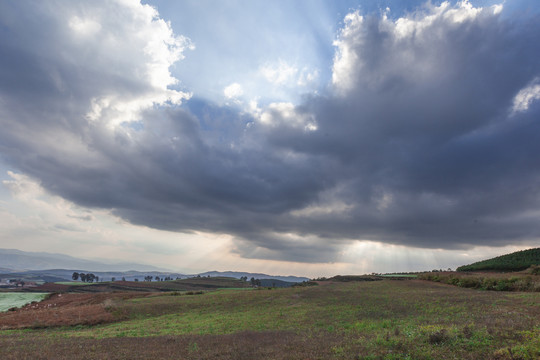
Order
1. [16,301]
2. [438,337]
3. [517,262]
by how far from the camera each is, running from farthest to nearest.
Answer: [16,301]
[517,262]
[438,337]

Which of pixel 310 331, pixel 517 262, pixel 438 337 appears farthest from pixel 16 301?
pixel 517 262

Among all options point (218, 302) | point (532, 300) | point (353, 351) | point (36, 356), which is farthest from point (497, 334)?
point (218, 302)

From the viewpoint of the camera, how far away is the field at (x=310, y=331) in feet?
56.4

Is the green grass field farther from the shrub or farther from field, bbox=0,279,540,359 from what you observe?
the shrub

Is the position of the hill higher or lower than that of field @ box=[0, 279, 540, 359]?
higher

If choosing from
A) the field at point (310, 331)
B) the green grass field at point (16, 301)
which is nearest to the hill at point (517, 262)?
the field at point (310, 331)

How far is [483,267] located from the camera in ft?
309

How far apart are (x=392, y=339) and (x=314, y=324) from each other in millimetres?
13886

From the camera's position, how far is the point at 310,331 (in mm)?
27734

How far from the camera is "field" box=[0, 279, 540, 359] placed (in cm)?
1719

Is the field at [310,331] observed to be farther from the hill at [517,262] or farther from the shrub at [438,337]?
the hill at [517,262]

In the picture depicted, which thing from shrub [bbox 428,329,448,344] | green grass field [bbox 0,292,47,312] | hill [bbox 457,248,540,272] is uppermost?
hill [bbox 457,248,540,272]

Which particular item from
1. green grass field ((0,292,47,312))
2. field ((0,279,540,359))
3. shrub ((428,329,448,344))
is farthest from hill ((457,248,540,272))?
green grass field ((0,292,47,312))

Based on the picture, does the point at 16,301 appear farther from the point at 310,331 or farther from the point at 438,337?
the point at 438,337
